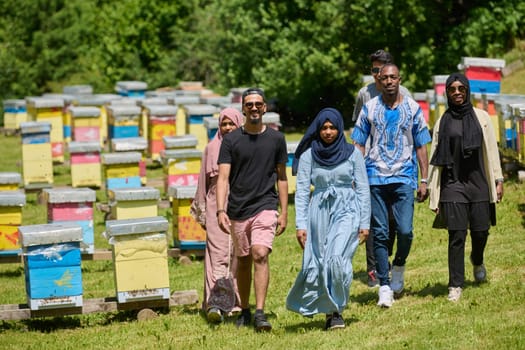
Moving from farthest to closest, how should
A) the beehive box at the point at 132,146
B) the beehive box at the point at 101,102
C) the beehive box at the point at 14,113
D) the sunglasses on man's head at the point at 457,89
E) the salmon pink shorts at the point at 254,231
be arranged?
1. the beehive box at the point at 14,113
2. the beehive box at the point at 101,102
3. the beehive box at the point at 132,146
4. the sunglasses on man's head at the point at 457,89
5. the salmon pink shorts at the point at 254,231

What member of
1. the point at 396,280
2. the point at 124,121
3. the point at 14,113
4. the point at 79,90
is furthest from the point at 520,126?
the point at 79,90

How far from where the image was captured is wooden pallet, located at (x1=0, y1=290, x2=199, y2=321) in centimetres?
979

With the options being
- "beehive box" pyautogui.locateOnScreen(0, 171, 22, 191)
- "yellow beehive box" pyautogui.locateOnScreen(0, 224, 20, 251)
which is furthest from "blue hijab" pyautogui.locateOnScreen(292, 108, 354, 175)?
"beehive box" pyautogui.locateOnScreen(0, 171, 22, 191)

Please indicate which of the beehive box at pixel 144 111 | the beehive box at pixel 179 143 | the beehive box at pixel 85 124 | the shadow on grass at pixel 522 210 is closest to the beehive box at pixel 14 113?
the beehive box at pixel 144 111

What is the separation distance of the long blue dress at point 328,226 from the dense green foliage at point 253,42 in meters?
16.4

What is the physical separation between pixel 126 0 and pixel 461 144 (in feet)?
101

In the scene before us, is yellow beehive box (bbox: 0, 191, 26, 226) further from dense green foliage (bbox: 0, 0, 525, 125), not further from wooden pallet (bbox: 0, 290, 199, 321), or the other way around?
dense green foliage (bbox: 0, 0, 525, 125)

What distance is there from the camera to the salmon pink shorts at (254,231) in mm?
8773

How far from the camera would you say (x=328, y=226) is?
8.58 meters

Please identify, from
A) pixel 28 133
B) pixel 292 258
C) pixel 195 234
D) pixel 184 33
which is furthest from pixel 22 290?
pixel 184 33

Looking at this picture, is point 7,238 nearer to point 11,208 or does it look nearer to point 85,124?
point 11,208

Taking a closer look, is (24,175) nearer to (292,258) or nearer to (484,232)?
(292,258)

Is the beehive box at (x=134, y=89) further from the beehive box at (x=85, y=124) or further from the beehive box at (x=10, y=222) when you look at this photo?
the beehive box at (x=10, y=222)

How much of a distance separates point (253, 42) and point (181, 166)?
42.6 ft
